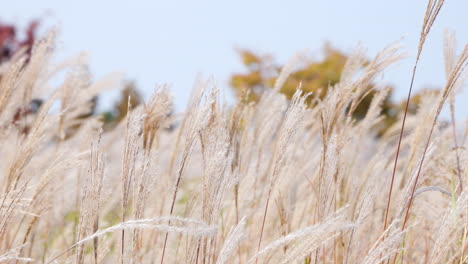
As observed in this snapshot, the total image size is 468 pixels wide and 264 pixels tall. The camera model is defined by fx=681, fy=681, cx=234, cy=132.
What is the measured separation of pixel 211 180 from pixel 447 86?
684 millimetres

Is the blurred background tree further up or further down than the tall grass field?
further up

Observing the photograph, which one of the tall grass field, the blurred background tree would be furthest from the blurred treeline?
the tall grass field

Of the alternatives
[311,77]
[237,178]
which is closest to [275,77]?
[311,77]

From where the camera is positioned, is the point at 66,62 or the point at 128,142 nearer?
the point at 128,142

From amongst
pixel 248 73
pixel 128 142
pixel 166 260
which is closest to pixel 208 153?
pixel 128 142

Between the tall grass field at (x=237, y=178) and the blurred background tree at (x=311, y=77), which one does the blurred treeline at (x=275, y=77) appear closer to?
the blurred background tree at (x=311, y=77)

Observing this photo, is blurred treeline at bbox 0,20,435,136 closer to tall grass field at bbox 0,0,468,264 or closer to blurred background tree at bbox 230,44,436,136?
blurred background tree at bbox 230,44,436,136

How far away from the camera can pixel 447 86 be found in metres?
1.77

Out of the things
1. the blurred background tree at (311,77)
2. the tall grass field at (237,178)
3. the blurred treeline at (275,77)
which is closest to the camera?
the tall grass field at (237,178)

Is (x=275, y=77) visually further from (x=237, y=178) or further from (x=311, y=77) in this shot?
(x=237, y=178)

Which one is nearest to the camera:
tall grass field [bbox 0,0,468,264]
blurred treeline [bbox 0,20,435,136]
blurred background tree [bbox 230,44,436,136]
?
tall grass field [bbox 0,0,468,264]

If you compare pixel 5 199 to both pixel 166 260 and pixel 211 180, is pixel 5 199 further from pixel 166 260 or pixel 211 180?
pixel 166 260

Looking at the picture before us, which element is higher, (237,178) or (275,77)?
(275,77)

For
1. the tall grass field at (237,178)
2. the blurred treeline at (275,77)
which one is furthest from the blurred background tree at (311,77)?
the tall grass field at (237,178)
